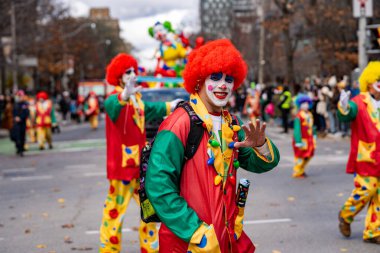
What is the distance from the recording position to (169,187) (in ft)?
13.6

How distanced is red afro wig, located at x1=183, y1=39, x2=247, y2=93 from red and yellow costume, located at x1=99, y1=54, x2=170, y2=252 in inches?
105

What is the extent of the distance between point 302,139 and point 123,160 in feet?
23.2

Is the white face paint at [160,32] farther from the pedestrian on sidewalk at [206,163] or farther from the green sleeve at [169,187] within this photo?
the green sleeve at [169,187]

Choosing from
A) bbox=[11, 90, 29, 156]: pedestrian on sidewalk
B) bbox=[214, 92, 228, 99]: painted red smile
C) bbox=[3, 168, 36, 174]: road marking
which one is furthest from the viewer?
bbox=[11, 90, 29, 156]: pedestrian on sidewalk

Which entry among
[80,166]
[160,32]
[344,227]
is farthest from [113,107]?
[160,32]

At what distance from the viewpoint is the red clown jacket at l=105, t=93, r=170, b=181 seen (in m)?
7.39

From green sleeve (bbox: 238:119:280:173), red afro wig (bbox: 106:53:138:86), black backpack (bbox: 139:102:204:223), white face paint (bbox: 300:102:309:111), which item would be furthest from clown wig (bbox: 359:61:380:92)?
white face paint (bbox: 300:102:309:111)

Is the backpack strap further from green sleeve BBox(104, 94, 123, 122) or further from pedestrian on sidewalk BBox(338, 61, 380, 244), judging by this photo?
pedestrian on sidewalk BBox(338, 61, 380, 244)

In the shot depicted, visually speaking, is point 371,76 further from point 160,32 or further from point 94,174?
point 160,32

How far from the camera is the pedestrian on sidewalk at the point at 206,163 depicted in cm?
412

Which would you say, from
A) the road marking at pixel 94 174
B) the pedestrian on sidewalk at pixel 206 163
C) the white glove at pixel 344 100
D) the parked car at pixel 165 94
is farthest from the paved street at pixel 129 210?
the pedestrian on sidewalk at pixel 206 163

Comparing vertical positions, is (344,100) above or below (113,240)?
above

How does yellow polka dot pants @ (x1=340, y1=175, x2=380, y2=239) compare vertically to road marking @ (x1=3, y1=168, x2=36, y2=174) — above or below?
above

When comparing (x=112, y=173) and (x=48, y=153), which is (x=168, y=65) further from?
(x=112, y=173)
